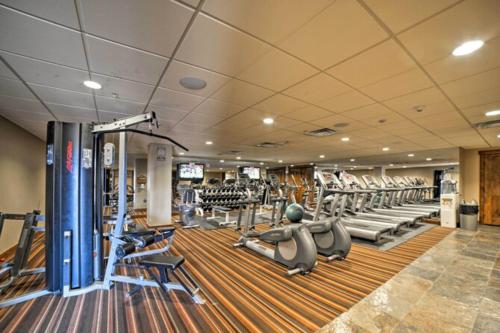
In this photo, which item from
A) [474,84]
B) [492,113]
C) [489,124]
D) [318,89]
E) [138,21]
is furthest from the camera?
[489,124]

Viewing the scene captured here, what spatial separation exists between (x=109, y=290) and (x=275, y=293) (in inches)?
82.2

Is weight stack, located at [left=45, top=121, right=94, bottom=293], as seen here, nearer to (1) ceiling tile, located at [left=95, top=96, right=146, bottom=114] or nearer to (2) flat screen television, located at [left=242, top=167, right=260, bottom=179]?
(1) ceiling tile, located at [left=95, top=96, right=146, bottom=114]

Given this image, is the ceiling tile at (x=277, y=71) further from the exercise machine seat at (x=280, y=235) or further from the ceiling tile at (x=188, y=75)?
the exercise machine seat at (x=280, y=235)

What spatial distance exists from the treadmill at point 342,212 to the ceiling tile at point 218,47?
3087mm

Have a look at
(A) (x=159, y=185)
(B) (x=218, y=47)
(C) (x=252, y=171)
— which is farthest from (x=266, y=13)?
(C) (x=252, y=171)

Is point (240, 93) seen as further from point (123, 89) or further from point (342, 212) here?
point (342, 212)

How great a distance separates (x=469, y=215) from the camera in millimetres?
6172

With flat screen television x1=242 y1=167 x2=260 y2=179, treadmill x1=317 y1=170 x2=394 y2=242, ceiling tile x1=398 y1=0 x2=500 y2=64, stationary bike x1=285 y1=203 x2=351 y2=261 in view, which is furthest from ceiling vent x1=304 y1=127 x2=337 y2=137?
flat screen television x1=242 y1=167 x2=260 y2=179

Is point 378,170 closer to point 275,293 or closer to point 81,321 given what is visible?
point 275,293

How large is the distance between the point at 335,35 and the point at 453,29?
890 millimetres

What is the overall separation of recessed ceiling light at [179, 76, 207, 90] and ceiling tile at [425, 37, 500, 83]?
247 centimetres

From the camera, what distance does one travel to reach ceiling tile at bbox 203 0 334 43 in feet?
4.61

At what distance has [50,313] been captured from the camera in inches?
86.4

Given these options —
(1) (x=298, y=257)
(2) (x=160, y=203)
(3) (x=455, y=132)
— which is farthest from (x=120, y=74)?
(3) (x=455, y=132)
